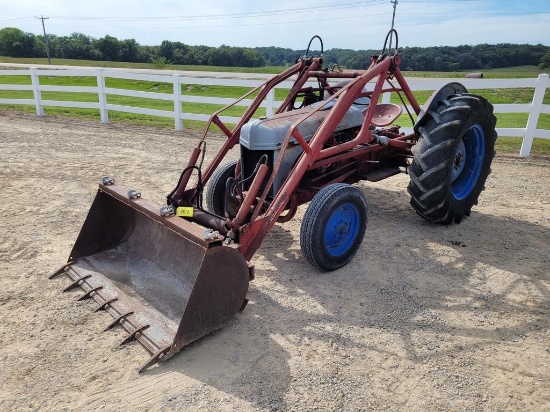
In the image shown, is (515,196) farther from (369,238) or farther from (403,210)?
(369,238)

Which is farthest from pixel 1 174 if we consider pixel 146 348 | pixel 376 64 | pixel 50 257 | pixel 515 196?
pixel 515 196

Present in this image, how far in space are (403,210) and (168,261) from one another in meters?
3.16

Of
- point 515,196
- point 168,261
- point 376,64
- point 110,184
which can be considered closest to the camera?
point 168,261

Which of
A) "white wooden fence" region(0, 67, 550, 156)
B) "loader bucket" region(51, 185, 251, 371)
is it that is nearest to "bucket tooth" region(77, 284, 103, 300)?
"loader bucket" region(51, 185, 251, 371)

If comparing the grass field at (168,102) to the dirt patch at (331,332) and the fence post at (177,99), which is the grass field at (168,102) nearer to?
the fence post at (177,99)

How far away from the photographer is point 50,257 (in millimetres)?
4031

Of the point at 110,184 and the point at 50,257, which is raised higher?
the point at 110,184

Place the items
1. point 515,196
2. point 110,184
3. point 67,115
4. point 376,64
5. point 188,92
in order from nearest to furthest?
point 110,184, point 376,64, point 515,196, point 67,115, point 188,92

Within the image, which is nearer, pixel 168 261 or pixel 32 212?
pixel 168 261

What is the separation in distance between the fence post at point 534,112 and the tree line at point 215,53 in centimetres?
3718

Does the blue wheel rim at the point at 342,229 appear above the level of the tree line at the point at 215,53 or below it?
below

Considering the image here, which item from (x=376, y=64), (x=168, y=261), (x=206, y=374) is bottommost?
(x=206, y=374)

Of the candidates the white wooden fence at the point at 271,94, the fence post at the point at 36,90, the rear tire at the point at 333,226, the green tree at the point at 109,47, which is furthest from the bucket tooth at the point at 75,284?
the green tree at the point at 109,47

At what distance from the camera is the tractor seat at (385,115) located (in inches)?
→ 211
